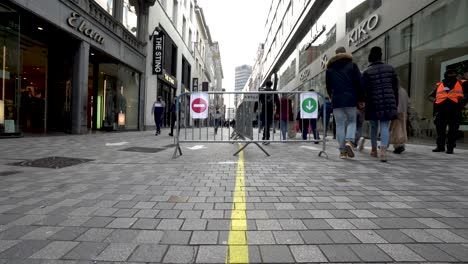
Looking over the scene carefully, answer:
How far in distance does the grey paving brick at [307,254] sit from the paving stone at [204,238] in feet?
1.83

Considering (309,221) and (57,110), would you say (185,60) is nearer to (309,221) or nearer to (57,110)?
(57,110)

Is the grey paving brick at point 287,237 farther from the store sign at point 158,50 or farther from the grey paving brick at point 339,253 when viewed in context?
the store sign at point 158,50

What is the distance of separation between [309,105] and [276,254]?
17.6 ft

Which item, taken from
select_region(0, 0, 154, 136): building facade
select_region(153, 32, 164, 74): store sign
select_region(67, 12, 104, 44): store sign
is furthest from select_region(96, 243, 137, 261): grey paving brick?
select_region(153, 32, 164, 74): store sign

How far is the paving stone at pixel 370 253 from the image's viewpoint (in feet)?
5.90

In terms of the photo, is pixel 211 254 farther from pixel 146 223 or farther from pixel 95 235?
pixel 95 235

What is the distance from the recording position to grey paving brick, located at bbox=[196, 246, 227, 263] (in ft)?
5.80

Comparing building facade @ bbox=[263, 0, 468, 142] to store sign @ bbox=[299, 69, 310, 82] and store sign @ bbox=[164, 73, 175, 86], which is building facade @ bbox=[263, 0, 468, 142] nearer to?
store sign @ bbox=[299, 69, 310, 82]

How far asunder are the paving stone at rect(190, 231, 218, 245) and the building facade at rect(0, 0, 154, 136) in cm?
985

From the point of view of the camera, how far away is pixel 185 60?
3622cm

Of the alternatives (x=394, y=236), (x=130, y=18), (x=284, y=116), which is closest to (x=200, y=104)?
(x=284, y=116)

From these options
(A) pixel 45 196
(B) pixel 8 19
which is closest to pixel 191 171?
(A) pixel 45 196

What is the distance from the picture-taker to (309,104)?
6797mm

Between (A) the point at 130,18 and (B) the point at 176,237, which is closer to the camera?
(B) the point at 176,237
